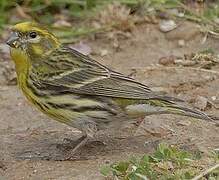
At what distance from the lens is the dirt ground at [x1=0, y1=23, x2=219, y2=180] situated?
5715 mm

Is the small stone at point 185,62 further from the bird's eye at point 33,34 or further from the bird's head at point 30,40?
the bird's eye at point 33,34

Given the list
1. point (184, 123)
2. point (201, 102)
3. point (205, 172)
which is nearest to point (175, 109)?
point (184, 123)

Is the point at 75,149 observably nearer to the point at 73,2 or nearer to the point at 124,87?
the point at 124,87

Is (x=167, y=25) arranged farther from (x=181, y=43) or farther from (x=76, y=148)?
(x=76, y=148)

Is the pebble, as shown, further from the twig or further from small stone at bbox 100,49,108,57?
the twig

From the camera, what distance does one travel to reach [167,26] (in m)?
8.46

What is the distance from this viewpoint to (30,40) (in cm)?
611

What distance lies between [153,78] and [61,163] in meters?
2.01

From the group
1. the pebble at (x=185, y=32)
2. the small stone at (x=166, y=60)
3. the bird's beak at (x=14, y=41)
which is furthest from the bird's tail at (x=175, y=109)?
the pebble at (x=185, y=32)

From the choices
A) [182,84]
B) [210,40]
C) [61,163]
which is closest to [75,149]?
[61,163]

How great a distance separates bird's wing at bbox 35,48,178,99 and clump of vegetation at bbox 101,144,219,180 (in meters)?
0.85

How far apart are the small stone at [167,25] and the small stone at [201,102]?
1.67m

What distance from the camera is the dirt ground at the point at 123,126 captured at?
18.7ft

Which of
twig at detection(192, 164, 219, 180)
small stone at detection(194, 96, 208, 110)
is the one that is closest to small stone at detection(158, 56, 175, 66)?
small stone at detection(194, 96, 208, 110)
